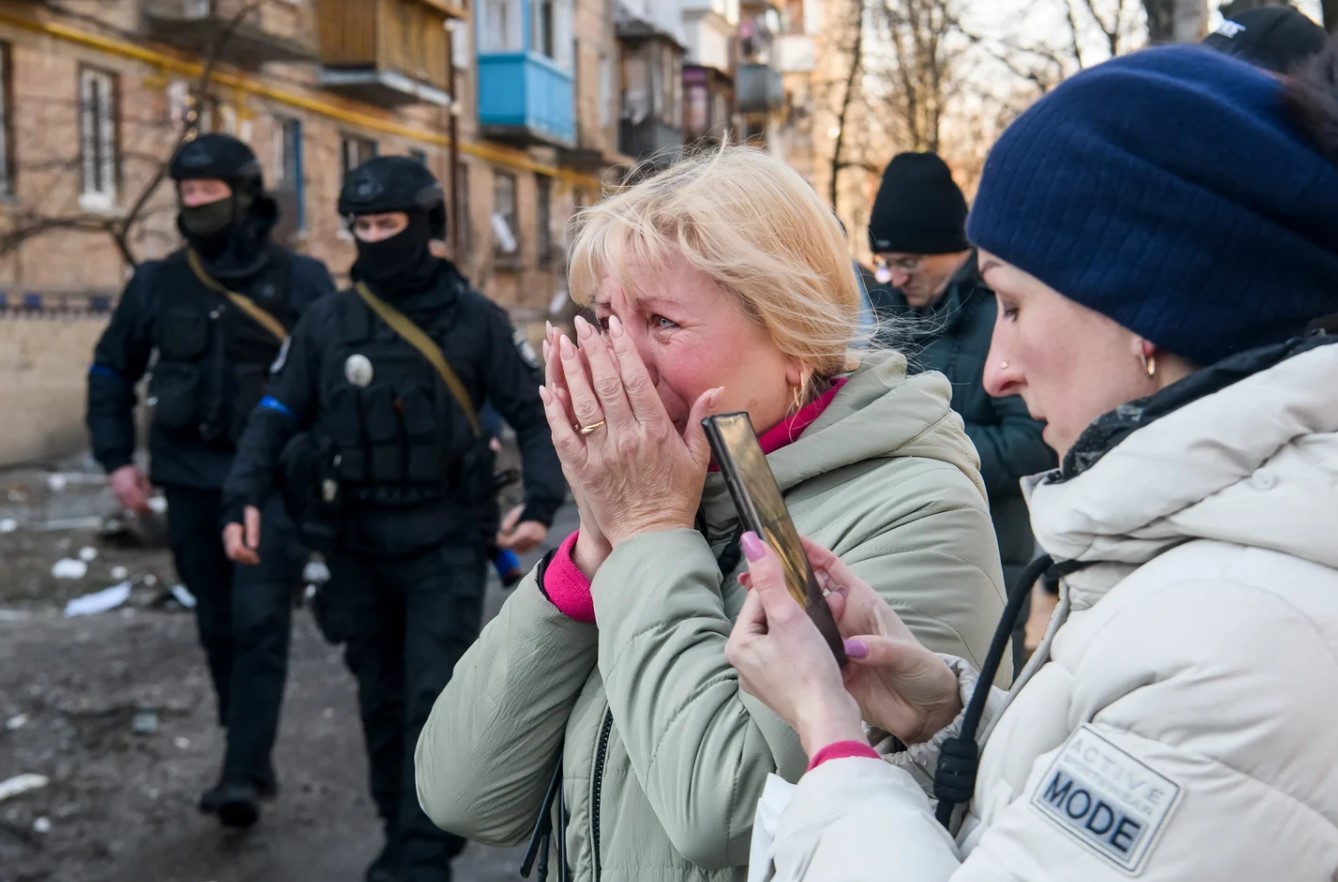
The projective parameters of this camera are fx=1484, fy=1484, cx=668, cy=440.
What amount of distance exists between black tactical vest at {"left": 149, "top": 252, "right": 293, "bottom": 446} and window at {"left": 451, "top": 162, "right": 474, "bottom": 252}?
18396 millimetres

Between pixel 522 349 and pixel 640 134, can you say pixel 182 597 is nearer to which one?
pixel 522 349

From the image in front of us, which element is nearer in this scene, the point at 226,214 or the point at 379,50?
the point at 226,214

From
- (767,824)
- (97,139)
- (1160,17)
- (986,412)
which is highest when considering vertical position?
(97,139)

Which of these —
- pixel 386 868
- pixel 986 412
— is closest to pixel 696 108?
pixel 986 412

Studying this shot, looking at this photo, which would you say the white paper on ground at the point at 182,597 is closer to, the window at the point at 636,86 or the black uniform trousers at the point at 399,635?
the black uniform trousers at the point at 399,635

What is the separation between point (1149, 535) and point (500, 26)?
26.4 metres

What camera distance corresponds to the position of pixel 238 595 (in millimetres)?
5352

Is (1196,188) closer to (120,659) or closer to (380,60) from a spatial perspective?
(120,659)

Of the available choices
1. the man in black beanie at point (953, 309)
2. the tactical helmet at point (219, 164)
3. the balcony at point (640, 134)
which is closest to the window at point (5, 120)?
the tactical helmet at point (219, 164)

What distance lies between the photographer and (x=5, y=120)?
538 inches

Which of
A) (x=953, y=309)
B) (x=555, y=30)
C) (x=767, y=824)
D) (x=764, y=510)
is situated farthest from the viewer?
(x=555, y=30)

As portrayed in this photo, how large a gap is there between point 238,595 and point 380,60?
51.5ft

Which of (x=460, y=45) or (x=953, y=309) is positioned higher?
(x=460, y=45)

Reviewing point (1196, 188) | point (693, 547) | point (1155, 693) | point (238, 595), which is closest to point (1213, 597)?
point (1155, 693)
